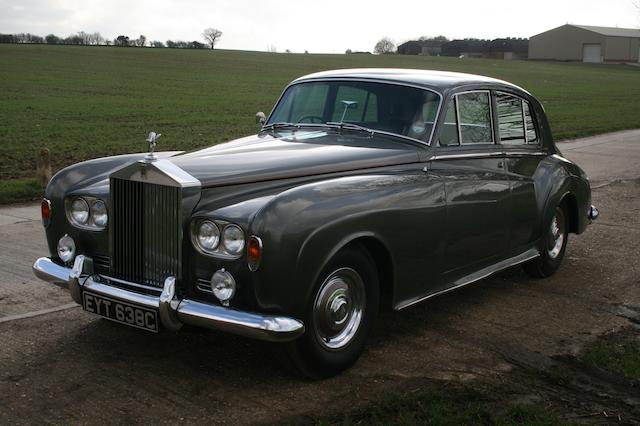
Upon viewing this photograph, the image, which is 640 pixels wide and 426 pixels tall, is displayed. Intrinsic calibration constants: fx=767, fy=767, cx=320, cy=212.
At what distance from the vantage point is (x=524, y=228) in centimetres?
592

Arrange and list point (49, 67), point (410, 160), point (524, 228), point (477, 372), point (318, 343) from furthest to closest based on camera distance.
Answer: point (49, 67) → point (524, 228) → point (410, 160) → point (477, 372) → point (318, 343)

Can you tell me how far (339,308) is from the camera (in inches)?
167

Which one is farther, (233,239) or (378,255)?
(378,255)

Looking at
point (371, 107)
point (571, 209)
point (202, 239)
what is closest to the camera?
point (202, 239)

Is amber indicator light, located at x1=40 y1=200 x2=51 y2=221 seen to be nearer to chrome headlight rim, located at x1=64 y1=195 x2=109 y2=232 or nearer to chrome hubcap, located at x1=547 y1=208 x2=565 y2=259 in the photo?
chrome headlight rim, located at x1=64 y1=195 x2=109 y2=232

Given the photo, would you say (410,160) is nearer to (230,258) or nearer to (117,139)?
(230,258)

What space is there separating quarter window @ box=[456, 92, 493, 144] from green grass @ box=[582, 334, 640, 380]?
1.66 m

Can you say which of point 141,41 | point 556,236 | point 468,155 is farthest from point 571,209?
point 141,41

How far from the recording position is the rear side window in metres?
5.95

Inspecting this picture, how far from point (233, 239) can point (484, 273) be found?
7.51 ft

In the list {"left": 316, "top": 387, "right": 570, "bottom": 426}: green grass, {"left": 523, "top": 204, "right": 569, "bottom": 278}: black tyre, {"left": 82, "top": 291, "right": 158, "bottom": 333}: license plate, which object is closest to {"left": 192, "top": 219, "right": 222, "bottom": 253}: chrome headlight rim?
{"left": 82, "top": 291, "right": 158, "bottom": 333}: license plate

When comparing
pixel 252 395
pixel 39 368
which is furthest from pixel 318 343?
pixel 39 368

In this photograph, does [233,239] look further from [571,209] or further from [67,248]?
[571,209]

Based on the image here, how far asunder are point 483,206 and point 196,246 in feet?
7.40
